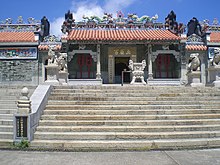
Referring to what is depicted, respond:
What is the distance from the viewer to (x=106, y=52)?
16.9 meters

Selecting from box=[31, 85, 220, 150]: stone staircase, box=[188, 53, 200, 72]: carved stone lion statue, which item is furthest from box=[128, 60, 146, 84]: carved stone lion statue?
box=[31, 85, 220, 150]: stone staircase

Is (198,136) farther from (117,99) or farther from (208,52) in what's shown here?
(208,52)

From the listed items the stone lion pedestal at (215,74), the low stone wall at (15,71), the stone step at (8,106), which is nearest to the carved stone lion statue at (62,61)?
the stone step at (8,106)

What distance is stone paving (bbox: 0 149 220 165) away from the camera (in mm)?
4383

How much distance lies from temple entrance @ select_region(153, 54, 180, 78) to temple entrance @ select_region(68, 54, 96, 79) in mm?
4633

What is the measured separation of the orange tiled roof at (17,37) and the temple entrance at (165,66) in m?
9.10

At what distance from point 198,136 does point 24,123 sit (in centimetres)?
437

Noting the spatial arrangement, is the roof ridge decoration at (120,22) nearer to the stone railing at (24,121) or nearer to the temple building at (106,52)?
the temple building at (106,52)

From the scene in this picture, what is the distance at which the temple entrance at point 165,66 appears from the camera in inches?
674

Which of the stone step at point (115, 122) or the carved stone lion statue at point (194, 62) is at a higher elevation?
the carved stone lion statue at point (194, 62)

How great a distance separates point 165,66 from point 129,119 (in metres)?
11.3

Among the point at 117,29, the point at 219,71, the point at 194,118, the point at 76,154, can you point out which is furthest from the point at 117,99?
the point at 117,29

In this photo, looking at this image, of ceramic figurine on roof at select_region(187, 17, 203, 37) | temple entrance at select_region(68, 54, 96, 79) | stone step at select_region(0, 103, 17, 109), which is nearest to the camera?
stone step at select_region(0, 103, 17, 109)

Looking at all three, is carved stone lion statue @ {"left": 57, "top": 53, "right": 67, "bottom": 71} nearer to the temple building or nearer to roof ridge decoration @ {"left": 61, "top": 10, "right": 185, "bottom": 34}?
the temple building
